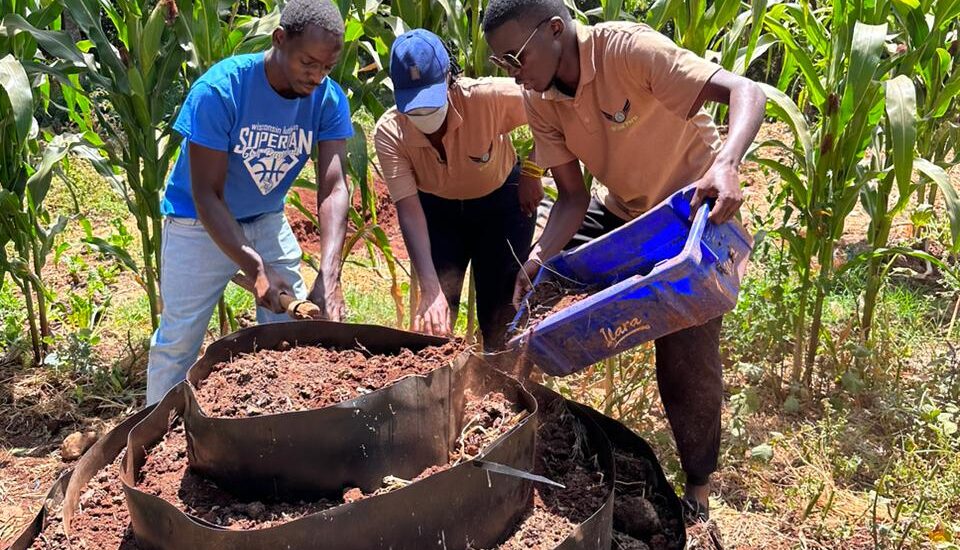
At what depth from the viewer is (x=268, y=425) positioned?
1.90m

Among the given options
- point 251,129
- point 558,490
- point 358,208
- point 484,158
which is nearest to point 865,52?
point 484,158

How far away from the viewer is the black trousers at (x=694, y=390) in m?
2.79

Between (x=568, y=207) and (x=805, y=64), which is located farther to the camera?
(x=805, y=64)

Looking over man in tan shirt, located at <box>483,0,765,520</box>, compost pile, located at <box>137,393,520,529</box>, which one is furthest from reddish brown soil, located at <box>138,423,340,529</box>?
man in tan shirt, located at <box>483,0,765,520</box>

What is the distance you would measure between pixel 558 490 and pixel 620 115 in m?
1.18

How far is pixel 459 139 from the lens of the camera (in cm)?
326

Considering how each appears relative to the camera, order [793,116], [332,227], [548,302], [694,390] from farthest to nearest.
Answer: [793,116]
[332,227]
[694,390]
[548,302]

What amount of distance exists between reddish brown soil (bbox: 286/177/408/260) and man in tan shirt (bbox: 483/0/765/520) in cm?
360

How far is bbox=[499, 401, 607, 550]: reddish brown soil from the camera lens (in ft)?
6.89

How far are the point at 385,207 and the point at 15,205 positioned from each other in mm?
3636

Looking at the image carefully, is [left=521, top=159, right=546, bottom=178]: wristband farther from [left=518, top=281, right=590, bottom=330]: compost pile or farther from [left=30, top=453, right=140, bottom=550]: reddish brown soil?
[left=30, top=453, right=140, bottom=550]: reddish brown soil

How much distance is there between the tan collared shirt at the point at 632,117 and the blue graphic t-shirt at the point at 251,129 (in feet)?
2.62

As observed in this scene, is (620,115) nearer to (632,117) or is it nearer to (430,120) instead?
(632,117)

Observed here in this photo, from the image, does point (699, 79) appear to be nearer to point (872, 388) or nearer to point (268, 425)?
point (268, 425)
